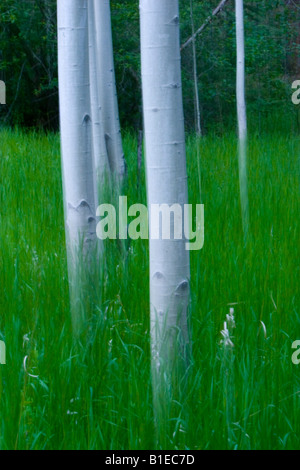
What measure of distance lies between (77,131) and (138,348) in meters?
1.00

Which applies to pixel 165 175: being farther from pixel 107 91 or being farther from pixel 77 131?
pixel 107 91

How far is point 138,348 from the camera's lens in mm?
2484

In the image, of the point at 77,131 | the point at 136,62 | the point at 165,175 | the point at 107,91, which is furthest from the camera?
the point at 136,62

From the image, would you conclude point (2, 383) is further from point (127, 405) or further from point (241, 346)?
point (241, 346)

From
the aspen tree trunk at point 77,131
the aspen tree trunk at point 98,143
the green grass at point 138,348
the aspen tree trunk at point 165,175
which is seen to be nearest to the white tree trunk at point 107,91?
the aspen tree trunk at point 98,143

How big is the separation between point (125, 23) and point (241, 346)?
33.3 feet

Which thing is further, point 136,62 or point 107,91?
point 136,62

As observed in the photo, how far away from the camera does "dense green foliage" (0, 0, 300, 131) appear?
11180mm

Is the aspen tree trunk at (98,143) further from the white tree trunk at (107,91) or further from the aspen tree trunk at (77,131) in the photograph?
the aspen tree trunk at (77,131)

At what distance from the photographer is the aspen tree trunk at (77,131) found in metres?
2.85

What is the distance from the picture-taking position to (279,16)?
12742mm

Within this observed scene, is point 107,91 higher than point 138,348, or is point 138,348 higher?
point 107,91

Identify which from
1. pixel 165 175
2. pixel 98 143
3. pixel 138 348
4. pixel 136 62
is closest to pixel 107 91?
pixel 98 143

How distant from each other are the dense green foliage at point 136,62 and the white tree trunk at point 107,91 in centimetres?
521
